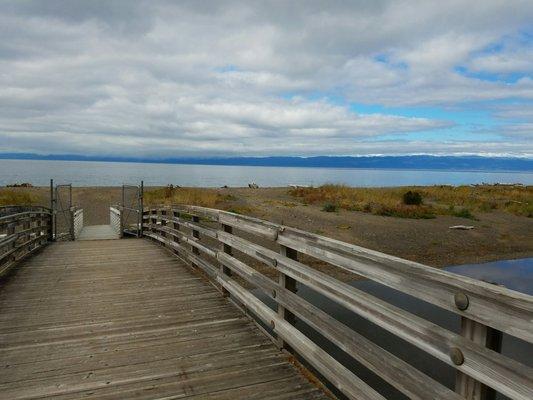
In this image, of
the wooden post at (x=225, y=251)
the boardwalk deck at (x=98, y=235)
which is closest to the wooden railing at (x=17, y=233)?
the boardwalk deck at (x=98, y=235)

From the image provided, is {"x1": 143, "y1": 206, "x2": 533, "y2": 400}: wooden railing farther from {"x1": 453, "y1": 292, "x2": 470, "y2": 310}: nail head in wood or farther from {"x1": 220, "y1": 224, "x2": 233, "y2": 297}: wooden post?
{"x1": 220, "y1": 224, "x2": 233, "y2": 297}: wooden post

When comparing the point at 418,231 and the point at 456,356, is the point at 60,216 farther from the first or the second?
the point at 456,356

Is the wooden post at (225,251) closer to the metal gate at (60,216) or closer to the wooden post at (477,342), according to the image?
the wooden post at (477,342)

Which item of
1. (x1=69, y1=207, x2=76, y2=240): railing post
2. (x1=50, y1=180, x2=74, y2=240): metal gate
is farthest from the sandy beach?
(x1=69, y1=207, x2=76, y2=240): railing post

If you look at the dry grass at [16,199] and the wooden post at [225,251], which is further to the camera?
the dry grass at [16,199]

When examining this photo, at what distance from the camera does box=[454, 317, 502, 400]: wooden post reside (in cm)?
250

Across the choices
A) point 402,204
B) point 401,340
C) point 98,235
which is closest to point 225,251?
point 401,340

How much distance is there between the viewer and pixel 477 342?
2529 mm

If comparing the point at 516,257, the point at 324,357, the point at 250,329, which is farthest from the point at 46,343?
the point at 516,257

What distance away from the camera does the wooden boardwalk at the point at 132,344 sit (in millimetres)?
4133

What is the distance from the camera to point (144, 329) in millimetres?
5742

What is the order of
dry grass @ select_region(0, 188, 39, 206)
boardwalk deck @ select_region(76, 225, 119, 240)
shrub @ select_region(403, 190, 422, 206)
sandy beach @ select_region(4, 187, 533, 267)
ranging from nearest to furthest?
sandy beach @ select_region(4, 187, 533, 267) → boardwalk deck @ select_region(76, 225, 119, 240) → dry grass @ select_region(0, 188, 39, 206) → shrub @ select_region(403, 190, 422, 206)

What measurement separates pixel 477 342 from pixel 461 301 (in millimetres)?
248

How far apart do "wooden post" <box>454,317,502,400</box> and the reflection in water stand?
4.59 meters
